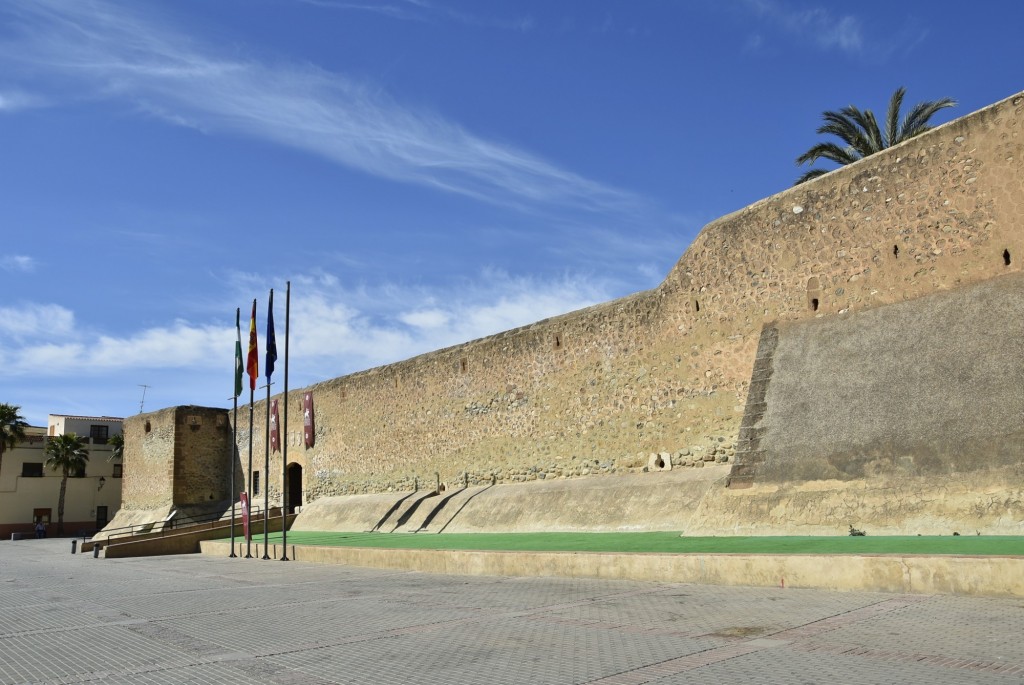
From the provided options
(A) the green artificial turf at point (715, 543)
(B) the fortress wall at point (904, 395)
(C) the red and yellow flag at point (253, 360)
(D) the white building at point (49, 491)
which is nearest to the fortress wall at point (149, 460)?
(D) the white building at point (49, 491)

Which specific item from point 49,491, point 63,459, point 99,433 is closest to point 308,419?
point 63,459

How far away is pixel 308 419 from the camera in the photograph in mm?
25344

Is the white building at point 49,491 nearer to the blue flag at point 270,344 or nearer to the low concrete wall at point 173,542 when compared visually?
the low concrete wall at point 173,542

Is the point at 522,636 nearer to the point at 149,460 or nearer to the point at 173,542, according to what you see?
the point at 173,542

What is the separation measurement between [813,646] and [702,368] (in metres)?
9.13

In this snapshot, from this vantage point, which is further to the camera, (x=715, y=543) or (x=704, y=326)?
(x=704, y=326)

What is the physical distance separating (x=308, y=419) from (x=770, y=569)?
19.8 m

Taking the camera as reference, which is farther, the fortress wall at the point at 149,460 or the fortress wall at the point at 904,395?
the fortress wall at the point at 149,460

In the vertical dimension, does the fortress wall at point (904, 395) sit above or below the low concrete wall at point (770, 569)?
above

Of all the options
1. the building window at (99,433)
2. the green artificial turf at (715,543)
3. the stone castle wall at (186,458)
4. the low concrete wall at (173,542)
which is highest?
the building window at (99,433)

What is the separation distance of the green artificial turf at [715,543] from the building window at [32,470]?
3145 cm

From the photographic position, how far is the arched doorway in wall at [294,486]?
26516 millimetres

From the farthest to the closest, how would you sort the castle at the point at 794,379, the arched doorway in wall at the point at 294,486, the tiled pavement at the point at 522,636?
1. the arched doorway in wall at the point at 294,486
2. the castle at the point at 794,379
3. the tiled pavement at the point at 522,636

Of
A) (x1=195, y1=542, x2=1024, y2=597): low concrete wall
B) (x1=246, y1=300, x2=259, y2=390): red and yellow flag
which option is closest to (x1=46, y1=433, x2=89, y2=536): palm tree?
(x1=246, y1=300, x2=259, y2=390): red and yellow flag
